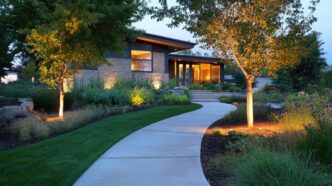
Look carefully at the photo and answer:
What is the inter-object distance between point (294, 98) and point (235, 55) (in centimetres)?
268

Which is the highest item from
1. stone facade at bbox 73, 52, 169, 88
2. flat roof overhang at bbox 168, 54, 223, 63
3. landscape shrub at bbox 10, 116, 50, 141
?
flat roof overhang at bbox 168, 54, 223, 63

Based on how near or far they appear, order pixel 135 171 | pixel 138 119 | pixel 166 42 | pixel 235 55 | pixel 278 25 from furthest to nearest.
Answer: pixel 166 42 < pixel 138 119 < pixel 235 55 < pixel 278 25 < pixel 135 171

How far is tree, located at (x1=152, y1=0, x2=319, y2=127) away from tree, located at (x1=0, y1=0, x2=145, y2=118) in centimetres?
218

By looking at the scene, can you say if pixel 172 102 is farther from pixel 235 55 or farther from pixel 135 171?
pixel 135 171

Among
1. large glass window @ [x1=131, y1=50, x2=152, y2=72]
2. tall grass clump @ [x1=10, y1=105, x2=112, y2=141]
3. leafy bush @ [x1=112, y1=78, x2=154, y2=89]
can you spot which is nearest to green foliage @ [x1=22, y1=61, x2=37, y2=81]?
leafy bush @ [x1=112, y1=78, x2=154, y2=89]

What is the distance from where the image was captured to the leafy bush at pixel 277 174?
12.1 feet

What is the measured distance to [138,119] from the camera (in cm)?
1123

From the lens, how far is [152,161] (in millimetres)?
5945

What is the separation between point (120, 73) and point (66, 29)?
41.0 feet

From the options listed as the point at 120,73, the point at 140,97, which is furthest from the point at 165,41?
the point at 140,97

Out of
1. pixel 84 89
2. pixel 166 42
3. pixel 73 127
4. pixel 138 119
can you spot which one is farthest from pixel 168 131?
pixel 166 42

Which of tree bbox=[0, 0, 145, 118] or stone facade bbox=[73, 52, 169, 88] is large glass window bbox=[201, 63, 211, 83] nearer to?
stone facade bbox=[73, 52, 169, 88]

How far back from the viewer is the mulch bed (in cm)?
508

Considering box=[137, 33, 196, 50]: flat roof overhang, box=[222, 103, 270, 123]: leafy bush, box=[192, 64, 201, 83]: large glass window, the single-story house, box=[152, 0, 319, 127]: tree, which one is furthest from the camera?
box=[192, 64, 201, 83]: large glass window
